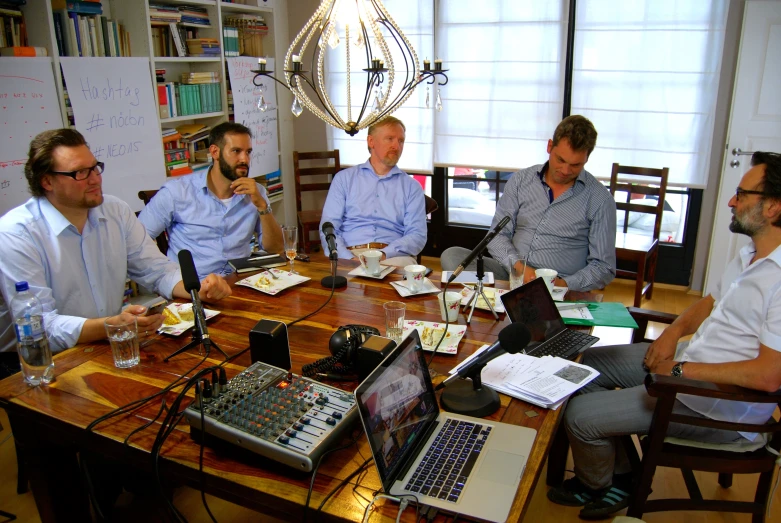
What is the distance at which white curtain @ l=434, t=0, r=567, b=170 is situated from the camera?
412cm

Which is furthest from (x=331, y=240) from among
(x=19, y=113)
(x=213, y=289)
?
(x=19, y=113)

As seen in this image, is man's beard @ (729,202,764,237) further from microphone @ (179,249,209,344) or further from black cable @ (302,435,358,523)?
microphone @ (179,249,209,344)

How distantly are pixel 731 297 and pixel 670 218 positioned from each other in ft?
9.14

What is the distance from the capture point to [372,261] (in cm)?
240

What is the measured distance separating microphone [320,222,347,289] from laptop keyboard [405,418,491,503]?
966 millimetres

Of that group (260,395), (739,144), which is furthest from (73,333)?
(739,144)

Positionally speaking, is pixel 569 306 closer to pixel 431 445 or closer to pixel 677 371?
pixel 677 371

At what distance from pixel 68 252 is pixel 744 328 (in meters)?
2.24

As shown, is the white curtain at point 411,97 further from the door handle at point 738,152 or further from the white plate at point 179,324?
the white plate at point 179,324

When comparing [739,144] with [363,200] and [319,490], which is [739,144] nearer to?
[363,200]

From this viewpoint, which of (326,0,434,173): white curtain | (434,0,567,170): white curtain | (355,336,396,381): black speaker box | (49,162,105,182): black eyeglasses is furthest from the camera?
(326,0,434,173): white curtain

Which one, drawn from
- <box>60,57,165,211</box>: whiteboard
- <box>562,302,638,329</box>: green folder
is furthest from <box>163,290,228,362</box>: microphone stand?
<box>60,57,165,211</box>: whiteboard

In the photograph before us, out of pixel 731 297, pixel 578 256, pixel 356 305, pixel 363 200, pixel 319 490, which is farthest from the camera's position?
pixel 363 200

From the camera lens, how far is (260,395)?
1.39 metres
